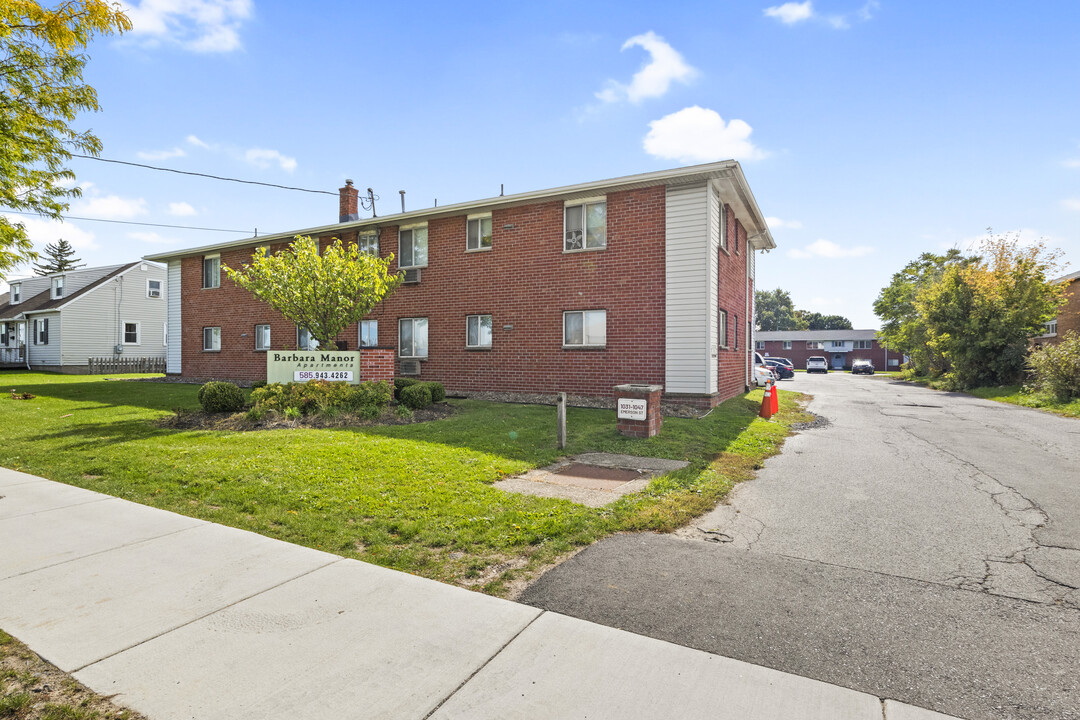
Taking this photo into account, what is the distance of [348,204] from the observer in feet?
66.8

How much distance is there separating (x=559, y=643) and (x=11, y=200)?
52.7ft

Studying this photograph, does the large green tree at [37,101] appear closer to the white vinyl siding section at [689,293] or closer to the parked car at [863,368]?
the white vinyl siding section at [689,293]

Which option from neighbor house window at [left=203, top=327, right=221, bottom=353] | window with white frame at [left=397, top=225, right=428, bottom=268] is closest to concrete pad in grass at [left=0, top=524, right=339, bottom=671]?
window with white frame at [left=397, top=225, right=428, bottom=268]

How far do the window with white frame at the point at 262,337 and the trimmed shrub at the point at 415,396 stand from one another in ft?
38.5

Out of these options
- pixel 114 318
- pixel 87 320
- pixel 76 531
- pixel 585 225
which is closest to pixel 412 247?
pixel 585 225

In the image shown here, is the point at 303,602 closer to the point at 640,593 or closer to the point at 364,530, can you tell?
the point at 364,530

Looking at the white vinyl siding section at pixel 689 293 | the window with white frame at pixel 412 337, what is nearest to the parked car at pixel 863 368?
the white vinyl siding section at pixel 689 293

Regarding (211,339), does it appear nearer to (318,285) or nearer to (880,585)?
(318,285)

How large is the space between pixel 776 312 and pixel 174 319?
11311 cm

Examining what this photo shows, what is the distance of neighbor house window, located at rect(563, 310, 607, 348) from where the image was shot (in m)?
14.8

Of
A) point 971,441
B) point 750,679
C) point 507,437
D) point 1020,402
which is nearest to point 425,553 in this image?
point 750,679

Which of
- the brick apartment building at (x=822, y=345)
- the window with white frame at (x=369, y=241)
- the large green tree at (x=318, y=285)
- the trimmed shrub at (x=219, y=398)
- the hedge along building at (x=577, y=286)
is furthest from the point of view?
the brick apartment building at (x=822, y=345)

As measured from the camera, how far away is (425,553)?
4.32 m

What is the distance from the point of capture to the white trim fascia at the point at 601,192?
13.2 meters
